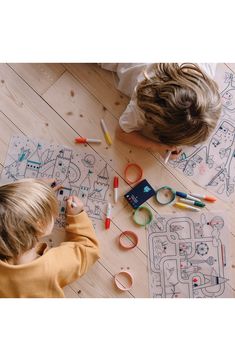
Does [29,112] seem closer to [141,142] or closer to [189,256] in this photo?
[141,142]

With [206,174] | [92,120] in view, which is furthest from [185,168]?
[92,120]

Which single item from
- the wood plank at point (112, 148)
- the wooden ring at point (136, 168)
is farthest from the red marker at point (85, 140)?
the wooden ring at point (136, 168)

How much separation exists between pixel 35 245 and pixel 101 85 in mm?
564

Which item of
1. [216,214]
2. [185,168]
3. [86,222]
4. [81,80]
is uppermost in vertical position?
[81,80]

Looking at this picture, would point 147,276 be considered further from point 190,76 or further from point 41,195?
point 190,76

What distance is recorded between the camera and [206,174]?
4.26ft

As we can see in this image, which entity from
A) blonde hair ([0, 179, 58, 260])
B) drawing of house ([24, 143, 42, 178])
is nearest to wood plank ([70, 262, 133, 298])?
blonde hair ([0, 179, 58, 260])

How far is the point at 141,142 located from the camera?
127 centimetres

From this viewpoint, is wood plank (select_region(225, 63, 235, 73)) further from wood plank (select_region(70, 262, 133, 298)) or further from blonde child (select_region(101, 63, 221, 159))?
wood plank (select_region(70, 262, 133, 298))

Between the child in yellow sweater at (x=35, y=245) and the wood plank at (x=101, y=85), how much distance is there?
36 cm

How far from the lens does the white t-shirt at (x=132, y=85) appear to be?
117cm

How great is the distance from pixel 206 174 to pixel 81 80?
512mm

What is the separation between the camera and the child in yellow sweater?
3.46 feet

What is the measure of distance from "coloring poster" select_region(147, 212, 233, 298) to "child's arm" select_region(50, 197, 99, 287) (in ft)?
0.62
